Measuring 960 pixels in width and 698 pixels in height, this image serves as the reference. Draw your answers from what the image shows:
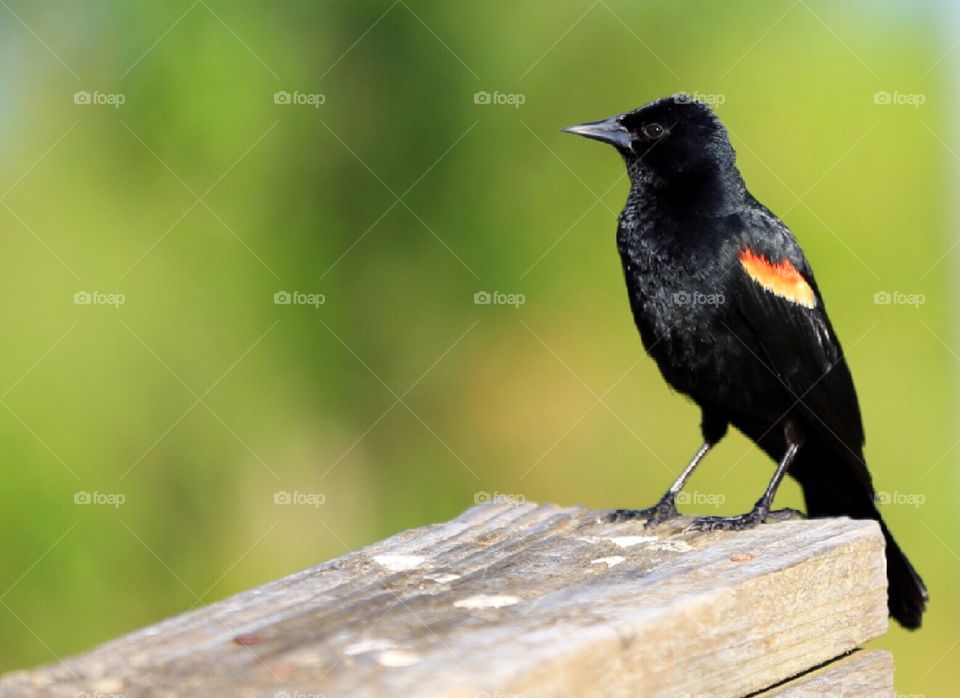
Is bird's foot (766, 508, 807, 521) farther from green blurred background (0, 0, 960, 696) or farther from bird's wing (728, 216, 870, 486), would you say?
green blurred background (0, 0, 960, 696)

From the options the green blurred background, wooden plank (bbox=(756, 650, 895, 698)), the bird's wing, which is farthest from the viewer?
the green blurred background

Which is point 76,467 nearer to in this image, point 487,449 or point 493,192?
point 487,449

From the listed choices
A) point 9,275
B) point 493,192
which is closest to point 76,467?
point 9,275

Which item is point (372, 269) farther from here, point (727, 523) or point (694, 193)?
point (727, 523)

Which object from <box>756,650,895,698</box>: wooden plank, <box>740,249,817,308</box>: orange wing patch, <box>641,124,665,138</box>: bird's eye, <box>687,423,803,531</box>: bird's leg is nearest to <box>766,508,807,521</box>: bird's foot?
<box>687,423,803,531</box>: bird's leg

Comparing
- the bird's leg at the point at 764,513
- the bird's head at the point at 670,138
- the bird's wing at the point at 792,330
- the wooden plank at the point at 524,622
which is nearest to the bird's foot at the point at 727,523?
the bird's leg at the point at 764,513

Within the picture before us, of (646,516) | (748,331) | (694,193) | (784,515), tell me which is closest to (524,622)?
(646,516)
